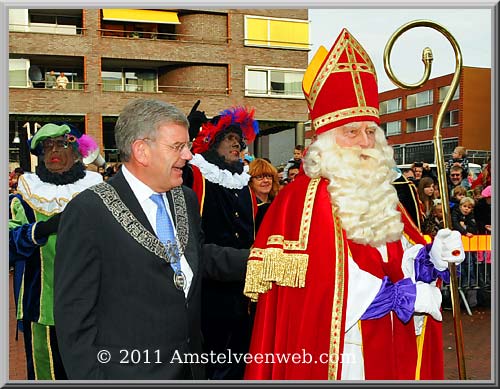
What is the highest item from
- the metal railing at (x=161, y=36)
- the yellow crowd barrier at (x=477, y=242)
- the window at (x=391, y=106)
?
the metal railing at (x=161, y=36)

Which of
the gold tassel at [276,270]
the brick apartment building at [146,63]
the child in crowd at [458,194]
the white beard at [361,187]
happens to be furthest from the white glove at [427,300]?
the child in crowd at [458,194]

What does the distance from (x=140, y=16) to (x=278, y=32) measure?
3.07 feet

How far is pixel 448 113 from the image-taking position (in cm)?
387

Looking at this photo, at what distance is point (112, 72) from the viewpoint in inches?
185

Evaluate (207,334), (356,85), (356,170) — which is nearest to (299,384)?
(356,170)

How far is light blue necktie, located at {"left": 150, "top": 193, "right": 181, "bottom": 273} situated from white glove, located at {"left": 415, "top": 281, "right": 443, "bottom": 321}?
115 centimetres

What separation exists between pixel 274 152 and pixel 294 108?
1.42 m

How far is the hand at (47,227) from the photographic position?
3891 millimetres

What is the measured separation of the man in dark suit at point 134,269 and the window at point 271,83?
1837mm

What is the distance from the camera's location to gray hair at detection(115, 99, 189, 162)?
2529 mm

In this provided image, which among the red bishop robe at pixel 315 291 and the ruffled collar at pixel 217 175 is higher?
the ruffled collar at pixel 217 175

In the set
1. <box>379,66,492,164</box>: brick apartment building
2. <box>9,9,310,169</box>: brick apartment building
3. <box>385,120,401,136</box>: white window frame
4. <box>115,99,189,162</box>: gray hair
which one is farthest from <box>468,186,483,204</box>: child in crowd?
<box>115,99,189,162</box>: gray hair

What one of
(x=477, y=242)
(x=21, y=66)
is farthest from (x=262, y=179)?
(x=21, y=66)

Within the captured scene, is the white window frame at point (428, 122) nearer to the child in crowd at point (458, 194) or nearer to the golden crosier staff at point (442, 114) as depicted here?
the golden crosier staff at point (442, 114)
